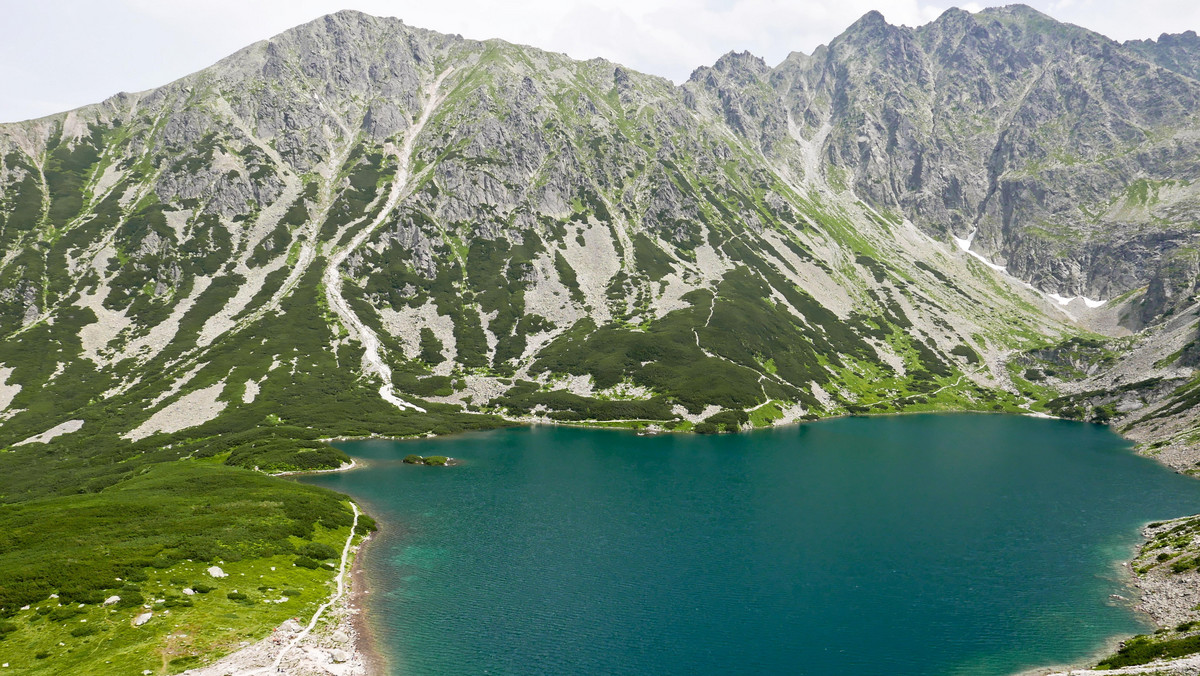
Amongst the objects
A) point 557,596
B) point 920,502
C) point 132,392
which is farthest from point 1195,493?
point 132,392

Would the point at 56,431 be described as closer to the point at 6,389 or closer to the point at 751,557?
the point at 6,389

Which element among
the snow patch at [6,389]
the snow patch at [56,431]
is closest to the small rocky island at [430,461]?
the snow patch at [56,431]

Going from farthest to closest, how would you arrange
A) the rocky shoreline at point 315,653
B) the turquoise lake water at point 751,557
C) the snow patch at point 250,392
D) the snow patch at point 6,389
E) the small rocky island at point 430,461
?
the snow patch at point 250,392 → the snow patch at point 6,389 → the small rocky island at point 430,461 → the turquoise lake water at point 751,557 → the rocky shoreline at point 315,653

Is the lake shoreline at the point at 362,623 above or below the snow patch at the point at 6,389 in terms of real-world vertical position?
below

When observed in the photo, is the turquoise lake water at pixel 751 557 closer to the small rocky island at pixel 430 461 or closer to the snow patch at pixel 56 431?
the small rocky island at pixel 430 461

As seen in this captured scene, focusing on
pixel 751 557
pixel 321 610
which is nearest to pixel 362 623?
pixel 321 610

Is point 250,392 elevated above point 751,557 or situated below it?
above

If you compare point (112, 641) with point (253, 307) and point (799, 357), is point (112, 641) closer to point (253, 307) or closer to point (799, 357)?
point (253, 307)
